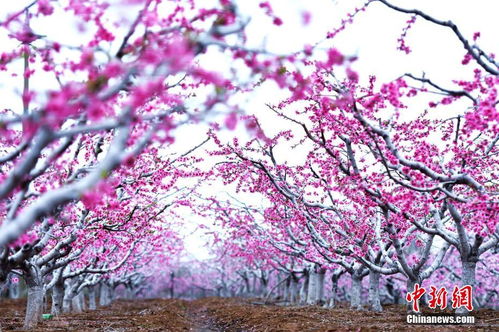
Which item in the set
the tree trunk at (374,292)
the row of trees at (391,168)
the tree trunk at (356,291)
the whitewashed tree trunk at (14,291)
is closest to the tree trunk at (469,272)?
the row of trees at (391,168)

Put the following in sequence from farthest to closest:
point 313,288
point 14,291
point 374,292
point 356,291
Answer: point 14,291, point 313,288, point 356,291, point 374,292

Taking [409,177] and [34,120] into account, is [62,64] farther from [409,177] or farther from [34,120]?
[409,177]

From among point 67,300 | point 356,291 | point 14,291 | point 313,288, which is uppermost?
point 356,291

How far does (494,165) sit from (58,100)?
11.3m

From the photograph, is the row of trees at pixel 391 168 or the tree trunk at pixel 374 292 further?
the tree trunk at pixel 374 292

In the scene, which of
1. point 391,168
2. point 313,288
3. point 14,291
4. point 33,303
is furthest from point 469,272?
point 14,291

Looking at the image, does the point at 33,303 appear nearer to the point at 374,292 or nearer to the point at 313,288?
the point at 374,292

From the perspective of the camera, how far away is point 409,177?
9.18 meters

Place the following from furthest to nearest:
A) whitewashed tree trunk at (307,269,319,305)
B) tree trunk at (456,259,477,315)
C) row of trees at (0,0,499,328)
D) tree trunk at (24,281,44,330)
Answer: whitewashed tree trunk at (307,269,319,305) → tree trunk at (24,281,44,330) → tree trunk at (456,259,477,315) → row of trees at (0,0,499,328)

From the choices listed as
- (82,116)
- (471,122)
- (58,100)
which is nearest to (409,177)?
(471,122)

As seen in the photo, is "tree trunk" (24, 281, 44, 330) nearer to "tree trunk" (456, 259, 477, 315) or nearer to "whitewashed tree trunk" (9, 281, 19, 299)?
"tree trunk" (456, 259, 477, 315)

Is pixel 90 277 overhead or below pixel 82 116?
below

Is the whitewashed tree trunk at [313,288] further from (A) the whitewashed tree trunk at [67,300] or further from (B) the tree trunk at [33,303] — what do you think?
(B) the tree trunk at [33,303]

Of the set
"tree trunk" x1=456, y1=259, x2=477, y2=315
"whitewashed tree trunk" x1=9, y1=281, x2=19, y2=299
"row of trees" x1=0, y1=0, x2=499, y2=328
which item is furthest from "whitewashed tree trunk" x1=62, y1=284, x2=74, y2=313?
"whitewashed tree trunk" x1=9, y1=281, x2=19, y2=299
